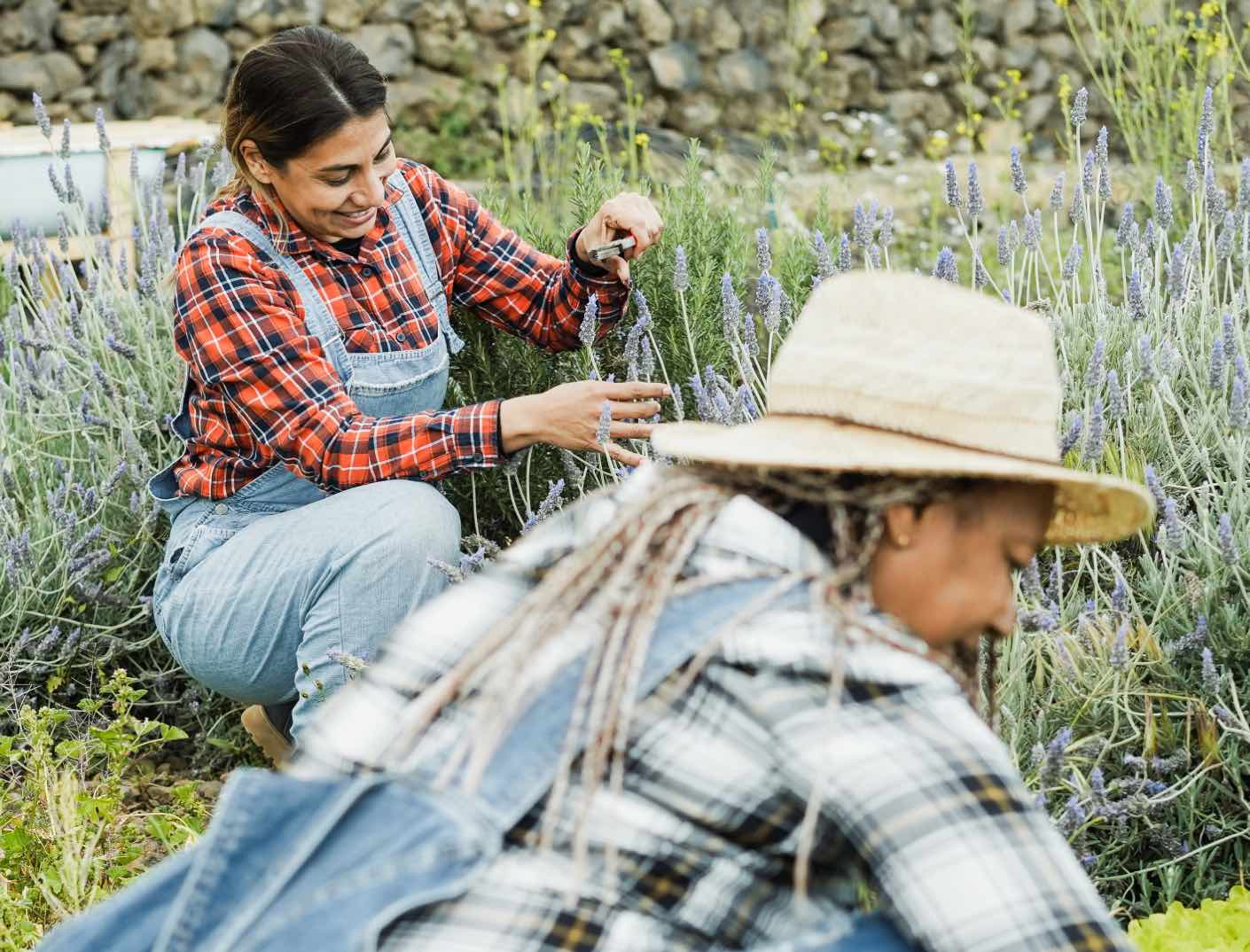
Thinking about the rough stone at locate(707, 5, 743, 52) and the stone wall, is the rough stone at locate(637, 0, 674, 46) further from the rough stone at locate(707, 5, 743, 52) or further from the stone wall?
the rough stone at locate(707, 5, 743, 52)

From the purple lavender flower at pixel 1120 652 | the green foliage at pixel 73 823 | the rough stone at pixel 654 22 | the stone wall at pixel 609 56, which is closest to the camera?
the purple lavender flower at pixel 1120 652

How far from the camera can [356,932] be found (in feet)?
3.94

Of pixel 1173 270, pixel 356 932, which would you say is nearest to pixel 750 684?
pixel 356 932

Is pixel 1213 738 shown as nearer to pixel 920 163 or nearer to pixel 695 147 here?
pixel 695 147

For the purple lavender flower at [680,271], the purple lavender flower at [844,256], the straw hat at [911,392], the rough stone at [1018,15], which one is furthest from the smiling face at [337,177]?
the rough stone at [1018,15]

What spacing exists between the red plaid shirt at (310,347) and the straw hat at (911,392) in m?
1.15

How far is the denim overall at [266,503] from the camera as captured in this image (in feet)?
8.26

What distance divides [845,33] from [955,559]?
7.50 metres

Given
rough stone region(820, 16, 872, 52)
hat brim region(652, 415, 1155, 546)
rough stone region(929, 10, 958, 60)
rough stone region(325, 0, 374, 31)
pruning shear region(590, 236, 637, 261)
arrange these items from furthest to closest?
rough stone region(929, 10, 958, 60)
rough stone region(820, 16, 872, 52)
rough stone region(325, 0, 374, 31)
pruning shear region(590, 236, 637, 261)
hat brim region(652, 415, 1155, 546)

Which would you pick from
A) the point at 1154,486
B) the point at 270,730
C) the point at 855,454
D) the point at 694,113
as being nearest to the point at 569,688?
the point at 855,454

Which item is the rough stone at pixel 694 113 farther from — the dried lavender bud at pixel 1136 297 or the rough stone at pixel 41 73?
the dried lavender bud at pixel 1136 297

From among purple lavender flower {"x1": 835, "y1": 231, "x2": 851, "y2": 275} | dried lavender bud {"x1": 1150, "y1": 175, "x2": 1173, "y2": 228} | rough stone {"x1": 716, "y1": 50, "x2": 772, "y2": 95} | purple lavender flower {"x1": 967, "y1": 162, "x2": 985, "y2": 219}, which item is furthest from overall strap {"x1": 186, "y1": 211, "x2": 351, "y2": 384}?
rough stone {"x1": 716, "y1": 50, "x2": 772, "y2": 95}

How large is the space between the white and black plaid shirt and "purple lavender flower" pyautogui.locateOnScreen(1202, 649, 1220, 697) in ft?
2.87

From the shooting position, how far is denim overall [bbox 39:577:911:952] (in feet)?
4.00
